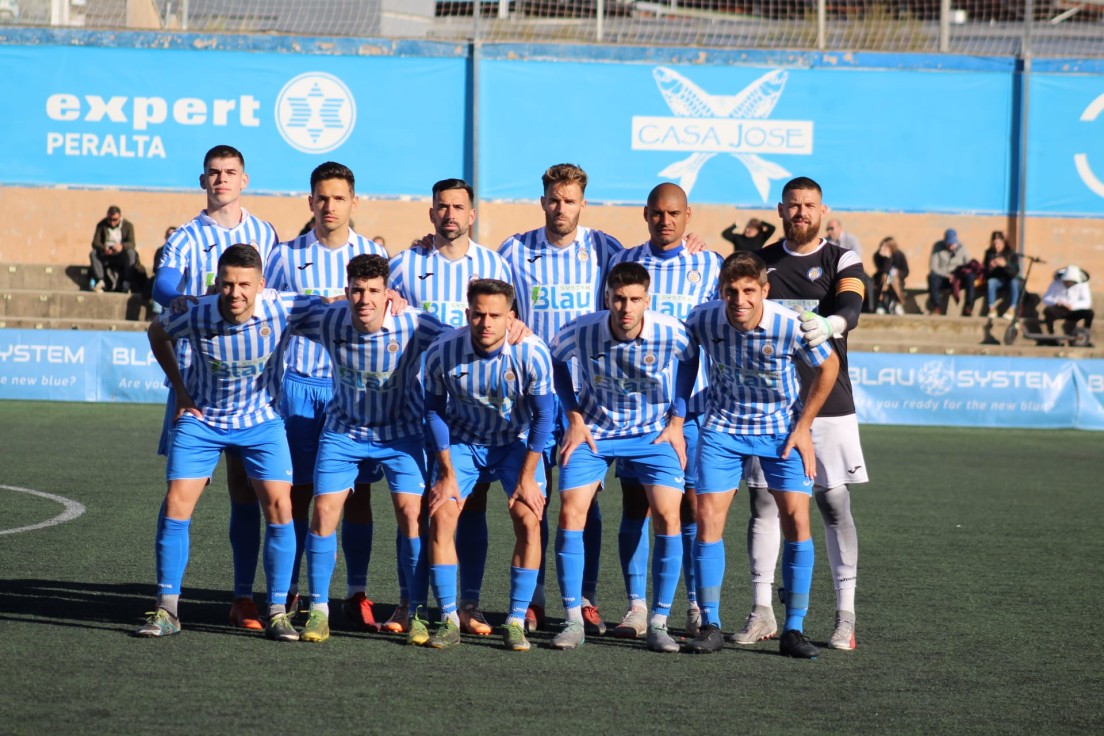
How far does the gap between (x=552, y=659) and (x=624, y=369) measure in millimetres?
1262

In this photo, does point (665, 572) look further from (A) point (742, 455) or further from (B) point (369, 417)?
(B) point (369, 417)

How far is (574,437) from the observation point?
6016 millimetres

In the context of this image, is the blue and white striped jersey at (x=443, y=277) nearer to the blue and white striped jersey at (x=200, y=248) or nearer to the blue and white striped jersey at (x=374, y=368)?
the blue and white striped jersey at (x=374, y=368)

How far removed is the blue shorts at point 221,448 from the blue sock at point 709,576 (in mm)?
1820

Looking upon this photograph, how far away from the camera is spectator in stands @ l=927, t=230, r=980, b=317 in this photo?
69.8ft

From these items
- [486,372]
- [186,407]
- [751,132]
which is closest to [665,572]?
[486,372]

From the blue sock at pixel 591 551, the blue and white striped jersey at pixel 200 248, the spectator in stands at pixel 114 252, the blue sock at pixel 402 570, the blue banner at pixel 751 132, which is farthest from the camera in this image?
the blue banner at pixel 751 132

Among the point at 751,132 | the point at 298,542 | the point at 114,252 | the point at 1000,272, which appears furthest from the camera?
the point at 751,132

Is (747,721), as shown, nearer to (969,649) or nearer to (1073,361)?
(969,649)

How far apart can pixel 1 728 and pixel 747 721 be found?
2455mm

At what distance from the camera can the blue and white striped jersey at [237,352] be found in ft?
19.5

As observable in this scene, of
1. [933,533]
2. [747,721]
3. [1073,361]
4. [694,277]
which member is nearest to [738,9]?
[1073,361]

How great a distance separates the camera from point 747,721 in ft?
15.9

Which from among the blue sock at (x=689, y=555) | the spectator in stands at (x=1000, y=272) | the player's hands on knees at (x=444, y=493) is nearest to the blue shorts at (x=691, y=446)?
the blue sock at (x=689, y=555)
